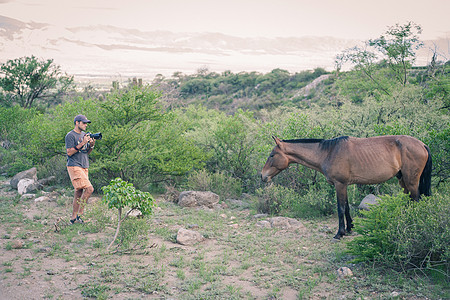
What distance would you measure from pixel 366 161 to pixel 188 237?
3.58 meters

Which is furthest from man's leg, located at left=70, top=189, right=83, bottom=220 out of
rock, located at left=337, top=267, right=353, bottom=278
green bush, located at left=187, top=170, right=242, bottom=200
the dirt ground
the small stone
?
rock, located at left=337, top=267, right=353, bottom=278

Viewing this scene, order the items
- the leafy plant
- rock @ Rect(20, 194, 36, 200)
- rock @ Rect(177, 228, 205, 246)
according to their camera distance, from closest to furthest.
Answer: the leafy plant
rock @ Rect(177, 228, 205, 246)
rock @ Rect(20, 194, 36, 200)

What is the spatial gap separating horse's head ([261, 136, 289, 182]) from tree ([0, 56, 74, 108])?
21299 millimetres

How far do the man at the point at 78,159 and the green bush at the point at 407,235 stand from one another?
5197mm

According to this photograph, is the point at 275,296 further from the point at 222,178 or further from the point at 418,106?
the point at 418,106

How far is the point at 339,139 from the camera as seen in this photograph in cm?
758

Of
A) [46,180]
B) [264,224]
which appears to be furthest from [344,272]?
[46,180]

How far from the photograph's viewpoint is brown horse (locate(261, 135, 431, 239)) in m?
6.93

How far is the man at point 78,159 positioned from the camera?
25.3 ft

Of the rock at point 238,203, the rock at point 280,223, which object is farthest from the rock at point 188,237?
the rock at point 238,203

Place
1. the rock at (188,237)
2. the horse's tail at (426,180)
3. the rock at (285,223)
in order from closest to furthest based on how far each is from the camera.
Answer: the horse's tail at (426,180) → the rock at (188,237) → the rock at (285,223)

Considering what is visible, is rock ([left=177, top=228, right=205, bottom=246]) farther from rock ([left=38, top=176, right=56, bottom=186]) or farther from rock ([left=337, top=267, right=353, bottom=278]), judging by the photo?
rock ([left=38, top=176, right=56, bottom=186])

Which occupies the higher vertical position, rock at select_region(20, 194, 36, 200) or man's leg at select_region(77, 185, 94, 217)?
man's leg at select_region(77, 185, 94, 217)

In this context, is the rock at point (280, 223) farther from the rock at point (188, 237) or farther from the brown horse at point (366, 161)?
the rock at point (188, 237)
